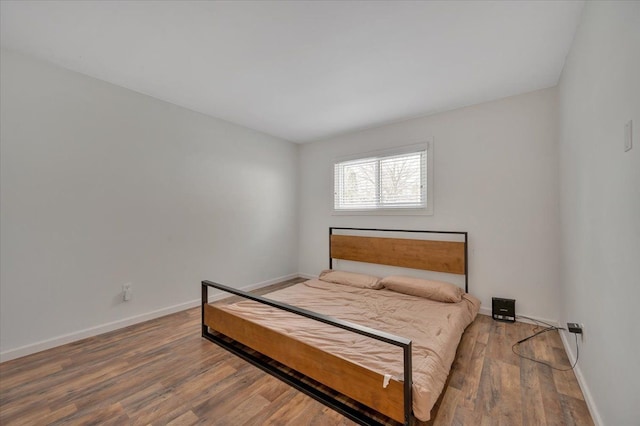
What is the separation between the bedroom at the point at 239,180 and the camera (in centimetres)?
138

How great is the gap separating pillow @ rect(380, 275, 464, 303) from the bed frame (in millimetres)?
314

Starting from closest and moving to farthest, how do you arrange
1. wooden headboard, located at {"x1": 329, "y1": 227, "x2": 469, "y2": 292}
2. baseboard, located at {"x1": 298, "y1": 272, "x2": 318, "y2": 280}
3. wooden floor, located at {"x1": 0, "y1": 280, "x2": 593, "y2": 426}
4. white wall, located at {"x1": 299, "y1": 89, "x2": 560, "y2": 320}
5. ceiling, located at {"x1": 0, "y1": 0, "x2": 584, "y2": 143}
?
wooden floor, located at {"x1": 0, "y1": 280, "x2": 593, "y2": 426} → ceiling, located at {"x1": 0, "y1": 0, "x2": 584, "y2": 143} → white wall, located at {"x1": 299, "y1": 89, "x2": 560, "y2": 320} → wooden headboard, located at {"x1": 329, "y1": 227, "x2": 469, "y2": 292} → baseboard, located at {"x1": 298, "y1": 272, "x2": 318, "y2": 280}

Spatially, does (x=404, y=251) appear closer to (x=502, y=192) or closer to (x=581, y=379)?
(x=502, y=192)

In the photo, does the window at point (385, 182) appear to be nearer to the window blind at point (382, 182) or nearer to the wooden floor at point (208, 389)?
the window blind at point (382, 182)

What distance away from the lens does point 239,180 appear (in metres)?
3.97

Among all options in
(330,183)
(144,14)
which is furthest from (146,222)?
(330,183)

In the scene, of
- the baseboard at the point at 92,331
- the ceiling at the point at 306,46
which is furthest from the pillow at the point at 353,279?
the ceiling at the point at 306,46

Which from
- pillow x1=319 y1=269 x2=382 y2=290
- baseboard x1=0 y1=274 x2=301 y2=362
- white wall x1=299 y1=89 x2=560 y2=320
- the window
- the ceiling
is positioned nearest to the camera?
the ceiling

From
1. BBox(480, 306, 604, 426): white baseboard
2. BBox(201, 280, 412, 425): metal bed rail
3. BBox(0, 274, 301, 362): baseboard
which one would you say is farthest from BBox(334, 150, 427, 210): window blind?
BBox(0, 274, 301, 362): baseboard

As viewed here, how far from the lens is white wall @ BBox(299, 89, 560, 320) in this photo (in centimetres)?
277

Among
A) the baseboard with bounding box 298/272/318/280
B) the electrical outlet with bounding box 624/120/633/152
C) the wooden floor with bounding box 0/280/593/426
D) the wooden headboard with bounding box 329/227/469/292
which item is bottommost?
the wooden floor with bounding box 0/280/593/426

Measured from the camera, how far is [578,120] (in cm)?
191

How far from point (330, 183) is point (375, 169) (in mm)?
874

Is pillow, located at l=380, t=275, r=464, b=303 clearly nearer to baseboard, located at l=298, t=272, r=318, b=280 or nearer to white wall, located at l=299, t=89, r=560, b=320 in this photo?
white wall, located at l=299, t=89, r=560, b=320
